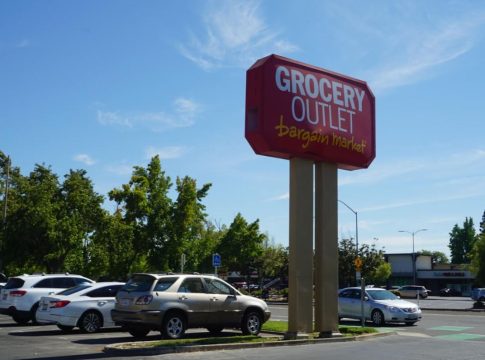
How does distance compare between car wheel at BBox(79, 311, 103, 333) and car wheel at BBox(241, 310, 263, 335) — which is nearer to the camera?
car wheel at BBox(241, 310, 263, 335)

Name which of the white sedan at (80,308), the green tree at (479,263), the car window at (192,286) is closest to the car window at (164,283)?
the car window at (192,286)

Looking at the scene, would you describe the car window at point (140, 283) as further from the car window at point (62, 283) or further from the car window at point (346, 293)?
the car window at point (346, 293)

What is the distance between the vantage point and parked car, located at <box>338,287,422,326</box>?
2277 cm

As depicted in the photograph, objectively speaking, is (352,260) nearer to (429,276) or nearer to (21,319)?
(21,319)

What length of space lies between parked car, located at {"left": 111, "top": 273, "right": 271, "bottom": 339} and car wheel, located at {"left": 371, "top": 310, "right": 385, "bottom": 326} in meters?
7.88

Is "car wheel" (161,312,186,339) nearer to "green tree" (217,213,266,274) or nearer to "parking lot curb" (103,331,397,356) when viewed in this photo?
"parking lot curb" (103,331,397,356)

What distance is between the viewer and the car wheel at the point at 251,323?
16453 millimetres

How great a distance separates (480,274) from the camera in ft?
221

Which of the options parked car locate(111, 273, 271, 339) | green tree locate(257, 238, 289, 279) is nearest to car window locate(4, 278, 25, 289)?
parked car locate(111, 273, 271, 339)

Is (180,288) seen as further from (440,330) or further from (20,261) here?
(20,261)

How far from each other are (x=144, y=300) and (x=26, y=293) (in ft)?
23.3

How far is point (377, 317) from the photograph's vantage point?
23078 mm

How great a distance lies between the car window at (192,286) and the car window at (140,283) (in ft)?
2.78

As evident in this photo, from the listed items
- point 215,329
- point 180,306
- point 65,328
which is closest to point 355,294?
point 215,329
